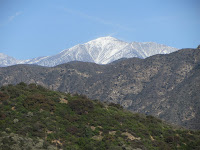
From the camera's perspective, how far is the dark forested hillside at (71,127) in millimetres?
38094

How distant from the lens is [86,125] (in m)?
45.0

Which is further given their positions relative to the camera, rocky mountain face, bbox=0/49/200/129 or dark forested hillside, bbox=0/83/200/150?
rocky mountain face, bbox=0/49/200/129

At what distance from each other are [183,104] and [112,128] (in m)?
110

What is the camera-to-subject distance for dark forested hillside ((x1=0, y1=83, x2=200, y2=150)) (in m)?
38.1

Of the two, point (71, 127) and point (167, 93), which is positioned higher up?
point (167, 93)

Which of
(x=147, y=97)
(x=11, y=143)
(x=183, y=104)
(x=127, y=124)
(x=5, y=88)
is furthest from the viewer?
(x=147, y=97)

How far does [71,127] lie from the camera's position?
43.5 m

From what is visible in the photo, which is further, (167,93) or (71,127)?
(167,93)

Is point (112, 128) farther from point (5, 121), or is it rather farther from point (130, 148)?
point (5, 121)

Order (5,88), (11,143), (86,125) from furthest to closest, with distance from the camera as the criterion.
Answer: (5,88) → (86,125) → (11,143)

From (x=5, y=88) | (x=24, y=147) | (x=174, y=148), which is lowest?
(x=174, y=148)

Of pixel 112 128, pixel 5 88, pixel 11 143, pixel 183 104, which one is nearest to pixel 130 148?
pixel 112 128

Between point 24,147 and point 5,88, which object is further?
point 5,88

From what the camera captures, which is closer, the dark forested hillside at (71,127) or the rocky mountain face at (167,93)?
the dark forested hillside at (71,127)
